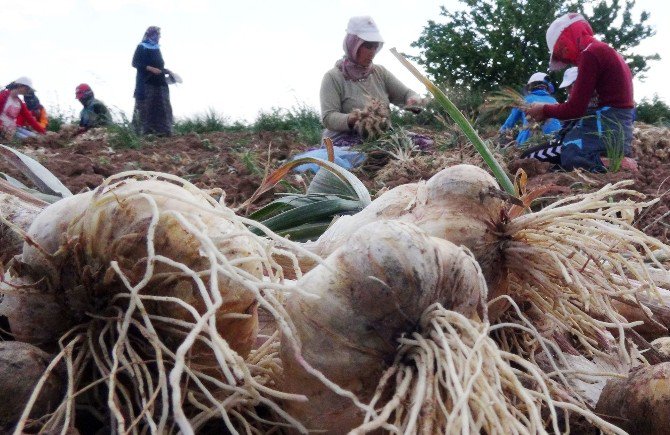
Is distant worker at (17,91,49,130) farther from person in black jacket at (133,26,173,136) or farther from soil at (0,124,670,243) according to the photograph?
soil at (0,124,670,243)

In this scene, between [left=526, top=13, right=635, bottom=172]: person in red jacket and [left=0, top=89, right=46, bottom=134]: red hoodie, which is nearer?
[left=526, top=13, right=635, bottom=172]: person in red jacket

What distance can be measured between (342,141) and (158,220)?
15.7 ft

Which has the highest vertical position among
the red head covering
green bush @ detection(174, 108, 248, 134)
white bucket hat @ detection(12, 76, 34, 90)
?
the red head covering

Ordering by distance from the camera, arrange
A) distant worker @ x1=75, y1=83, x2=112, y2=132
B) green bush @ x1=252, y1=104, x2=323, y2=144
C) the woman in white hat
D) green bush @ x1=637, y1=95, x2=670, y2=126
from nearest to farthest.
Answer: the woman in white hat, green bush @ x1=252, y1=104, x2=323, y2=144, distant worker @ x1=75, y1=83, x2=112, y2=132, green bush @ x1=637, y1=95, x2=670, y2=126

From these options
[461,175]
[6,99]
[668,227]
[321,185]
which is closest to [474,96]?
[6,99]

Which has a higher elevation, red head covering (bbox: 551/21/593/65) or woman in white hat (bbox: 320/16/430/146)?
red head covering (bbox: 551/21/593/65)

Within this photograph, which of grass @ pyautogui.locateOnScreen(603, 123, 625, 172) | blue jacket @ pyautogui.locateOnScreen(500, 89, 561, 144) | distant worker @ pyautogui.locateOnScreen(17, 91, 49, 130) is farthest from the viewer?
distant worker @ pyautogui.locateOnScreen(17, 91, 49, 130)

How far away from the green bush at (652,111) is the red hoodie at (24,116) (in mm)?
12719

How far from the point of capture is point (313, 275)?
0.99m

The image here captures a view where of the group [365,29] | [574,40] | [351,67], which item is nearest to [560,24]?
[574,40]

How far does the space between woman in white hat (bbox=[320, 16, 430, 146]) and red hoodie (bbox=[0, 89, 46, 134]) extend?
293 inches

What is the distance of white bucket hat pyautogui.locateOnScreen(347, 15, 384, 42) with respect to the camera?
5391 mm

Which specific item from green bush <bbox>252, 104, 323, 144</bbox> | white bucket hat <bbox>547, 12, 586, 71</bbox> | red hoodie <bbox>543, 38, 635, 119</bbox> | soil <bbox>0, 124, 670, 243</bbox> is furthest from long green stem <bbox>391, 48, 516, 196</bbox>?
green bush <bbox>252, 104, 323, 144</bbox>

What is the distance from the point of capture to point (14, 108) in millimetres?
10992
